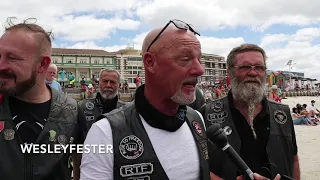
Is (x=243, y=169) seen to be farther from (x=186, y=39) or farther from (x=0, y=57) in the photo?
(x=0, y=57)

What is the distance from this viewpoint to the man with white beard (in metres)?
2.43

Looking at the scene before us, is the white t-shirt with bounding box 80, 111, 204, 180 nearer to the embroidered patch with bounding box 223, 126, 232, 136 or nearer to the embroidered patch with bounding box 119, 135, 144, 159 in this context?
the embroidered patch with bounding box 119, 135, 144, 159

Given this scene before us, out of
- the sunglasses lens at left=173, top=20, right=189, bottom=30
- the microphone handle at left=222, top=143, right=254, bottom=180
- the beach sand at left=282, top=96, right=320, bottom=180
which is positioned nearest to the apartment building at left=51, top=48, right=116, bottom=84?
the beach sand at left=282, top=96, right=320, bottom=180

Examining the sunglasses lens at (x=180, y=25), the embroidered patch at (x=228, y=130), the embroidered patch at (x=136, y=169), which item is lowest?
the embroidered patch at (x=136, y=169)

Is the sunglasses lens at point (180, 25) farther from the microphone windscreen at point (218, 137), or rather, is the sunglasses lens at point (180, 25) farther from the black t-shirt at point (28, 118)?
the black t-shirt at point (28, 118)

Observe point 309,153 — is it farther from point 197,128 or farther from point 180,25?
point 180,25

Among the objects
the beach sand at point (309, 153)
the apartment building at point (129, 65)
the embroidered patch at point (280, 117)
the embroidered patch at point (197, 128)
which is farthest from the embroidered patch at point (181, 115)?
the apartment building at point (129, 65)

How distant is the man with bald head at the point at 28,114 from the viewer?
190cm

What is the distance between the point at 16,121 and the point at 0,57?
1.45 feet

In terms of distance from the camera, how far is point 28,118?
6.70 feet

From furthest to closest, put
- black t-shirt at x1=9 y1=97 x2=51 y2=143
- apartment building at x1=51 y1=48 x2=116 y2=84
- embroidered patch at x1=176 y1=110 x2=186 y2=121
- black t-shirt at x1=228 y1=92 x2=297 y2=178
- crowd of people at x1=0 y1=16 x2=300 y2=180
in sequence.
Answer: apartment building at x1=51 y1=48 x2=116 y2=84 < black t-shirt at x1=228 y1=92 x2=297 y2=178 < black t-shirt at x1=9 y1=97 x2=51 y2=143 < embroidered patch at x1=176 y1=110 x2=186 y2=121 < crowd of people at x1=0 y1=16 x2=300 y2=180

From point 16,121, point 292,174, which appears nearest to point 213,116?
point 292,174

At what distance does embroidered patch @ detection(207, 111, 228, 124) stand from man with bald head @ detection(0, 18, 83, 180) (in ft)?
3.89

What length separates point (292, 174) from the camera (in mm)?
2572
